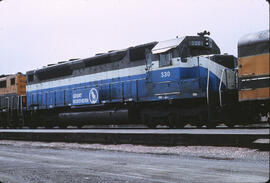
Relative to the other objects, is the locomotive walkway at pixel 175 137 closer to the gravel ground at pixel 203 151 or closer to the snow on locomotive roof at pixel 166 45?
the gravel ground at pixel 203 151

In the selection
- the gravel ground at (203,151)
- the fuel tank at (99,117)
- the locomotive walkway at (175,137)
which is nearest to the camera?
the gravel ground at (203,151)

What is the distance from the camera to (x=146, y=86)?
15.9m

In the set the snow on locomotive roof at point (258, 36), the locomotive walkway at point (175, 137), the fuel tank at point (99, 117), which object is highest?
the snow on locomotive roof at point (258, 36)

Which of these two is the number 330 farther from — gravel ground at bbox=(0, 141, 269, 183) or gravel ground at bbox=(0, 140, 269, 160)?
gravel ground at bbox=(0, 141, 269, 183)

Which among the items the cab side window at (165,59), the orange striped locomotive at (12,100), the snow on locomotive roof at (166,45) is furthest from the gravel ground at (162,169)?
the orange striped locomotive at (12,100)

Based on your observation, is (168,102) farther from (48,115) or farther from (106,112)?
(48,115)

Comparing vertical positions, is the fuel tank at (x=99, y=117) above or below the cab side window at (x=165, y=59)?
below

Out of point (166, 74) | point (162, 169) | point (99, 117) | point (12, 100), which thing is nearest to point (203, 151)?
point (162, 169)

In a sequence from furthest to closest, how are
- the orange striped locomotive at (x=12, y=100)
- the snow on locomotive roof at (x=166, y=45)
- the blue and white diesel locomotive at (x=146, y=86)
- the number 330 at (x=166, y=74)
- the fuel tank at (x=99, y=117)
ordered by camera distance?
the orange striped locomotive at (x=12, y=100) < the fuel tank at (x=99, y=117) < the number 330 at (x=166, y=74) < the snow on locomotive roof at (x=166, y=45) < the blue and white diesel locomotive at (x=146, y=86)

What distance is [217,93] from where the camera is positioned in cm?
1359

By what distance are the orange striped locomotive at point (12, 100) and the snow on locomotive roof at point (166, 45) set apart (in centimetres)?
1236

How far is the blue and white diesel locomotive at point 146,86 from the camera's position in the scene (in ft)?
45.5

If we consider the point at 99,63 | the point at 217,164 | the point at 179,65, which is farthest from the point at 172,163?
the point at 99,63

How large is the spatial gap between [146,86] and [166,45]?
2.15 meters
